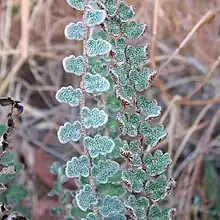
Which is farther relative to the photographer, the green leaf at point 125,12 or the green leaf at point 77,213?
the green leaf at point 77,213

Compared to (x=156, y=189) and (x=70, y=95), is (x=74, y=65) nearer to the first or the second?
(x=70, y=95)

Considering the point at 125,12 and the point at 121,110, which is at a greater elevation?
the point at 125,12

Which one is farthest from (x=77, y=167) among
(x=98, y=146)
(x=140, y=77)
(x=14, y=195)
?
(x=14, y=195)

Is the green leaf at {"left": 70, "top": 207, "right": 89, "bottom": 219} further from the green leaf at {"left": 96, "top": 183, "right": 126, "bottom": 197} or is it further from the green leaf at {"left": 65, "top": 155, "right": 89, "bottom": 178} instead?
the green leaf at {"left": 65, "top": 155, "right": 89, "bottom": 178}

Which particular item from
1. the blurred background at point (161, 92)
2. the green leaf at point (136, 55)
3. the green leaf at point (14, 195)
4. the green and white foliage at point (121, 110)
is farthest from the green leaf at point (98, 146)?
the blurred background at point (161, 92)

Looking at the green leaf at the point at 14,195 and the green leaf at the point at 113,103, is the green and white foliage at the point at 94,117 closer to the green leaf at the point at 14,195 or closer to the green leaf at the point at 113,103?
the green leaf at the point at 113,103
